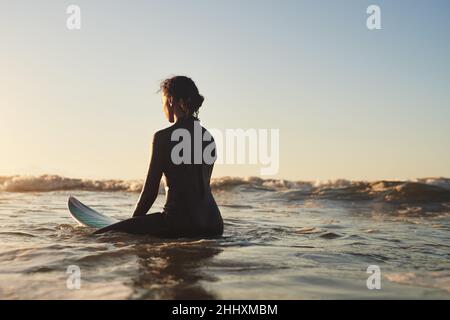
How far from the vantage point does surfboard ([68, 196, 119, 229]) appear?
6734mm

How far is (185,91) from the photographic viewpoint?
215 inches

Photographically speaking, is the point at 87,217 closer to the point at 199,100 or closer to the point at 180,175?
the point at 180,175

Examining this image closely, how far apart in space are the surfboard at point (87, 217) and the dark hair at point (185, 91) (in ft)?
7.08

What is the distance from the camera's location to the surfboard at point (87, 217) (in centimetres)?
673

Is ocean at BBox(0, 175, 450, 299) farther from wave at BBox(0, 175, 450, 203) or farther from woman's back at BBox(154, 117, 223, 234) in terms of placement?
wave at BBox(0, 175, 450, 203)

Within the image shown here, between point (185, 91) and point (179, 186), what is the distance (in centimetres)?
104

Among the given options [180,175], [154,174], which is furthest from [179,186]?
[154,174]

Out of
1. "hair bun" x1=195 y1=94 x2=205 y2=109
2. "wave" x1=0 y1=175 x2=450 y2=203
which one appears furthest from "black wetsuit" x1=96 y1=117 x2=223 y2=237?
"wave" x1=0 y1=175 x2=450 y2=203

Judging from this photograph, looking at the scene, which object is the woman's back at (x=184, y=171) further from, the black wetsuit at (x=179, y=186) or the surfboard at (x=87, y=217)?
Answer: the surfboard at (x=87, y=217)
